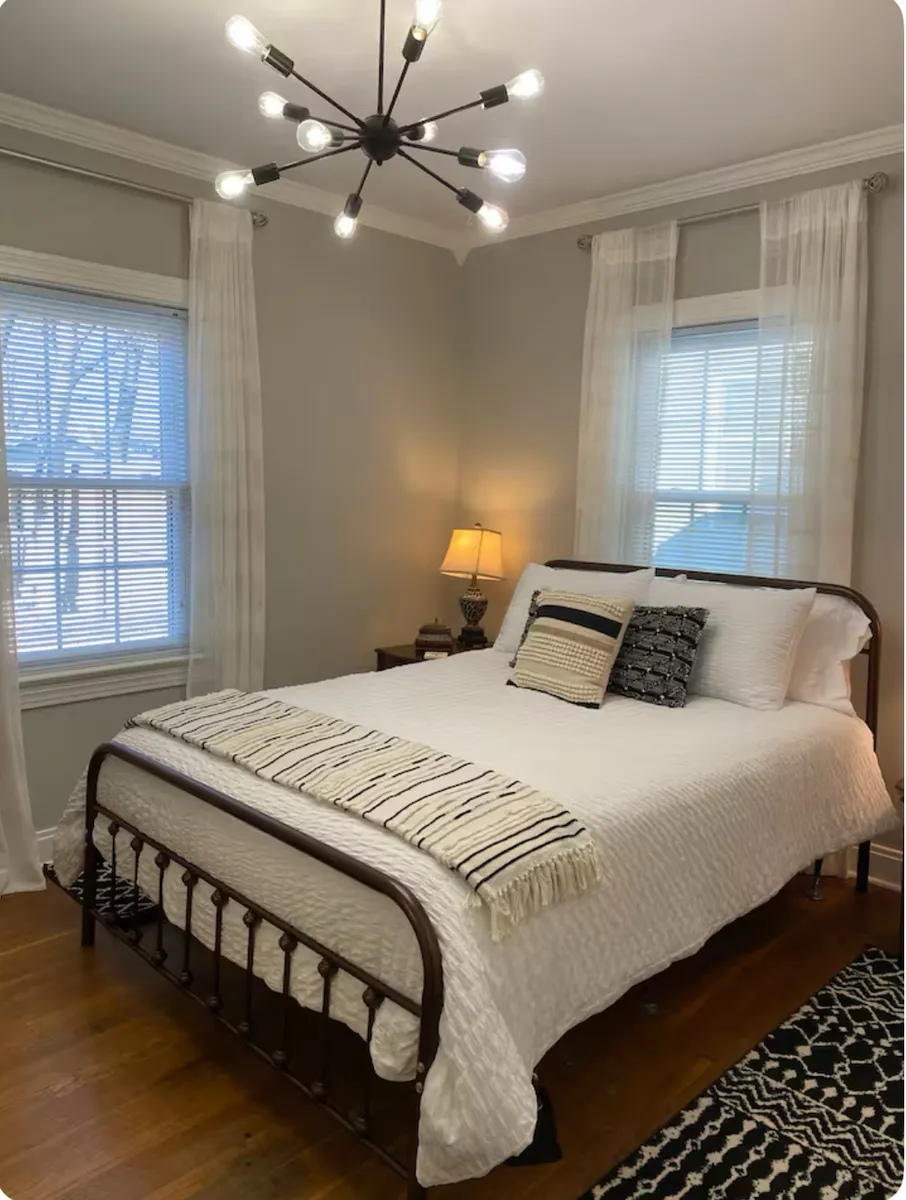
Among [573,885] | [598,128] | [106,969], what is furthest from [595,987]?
[598,128]

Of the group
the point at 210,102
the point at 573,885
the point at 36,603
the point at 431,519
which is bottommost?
the point at 573,885

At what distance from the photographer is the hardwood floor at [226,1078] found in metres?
1.78

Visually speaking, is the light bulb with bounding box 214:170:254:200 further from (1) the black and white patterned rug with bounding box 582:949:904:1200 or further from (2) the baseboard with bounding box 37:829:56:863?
(1) the black and white patterned rug with bounding box 582:949:904:1200

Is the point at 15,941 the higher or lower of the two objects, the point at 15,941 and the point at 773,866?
the lower

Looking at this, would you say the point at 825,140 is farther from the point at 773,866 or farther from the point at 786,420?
the point at 773,866

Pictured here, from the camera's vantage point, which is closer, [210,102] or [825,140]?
[210,102]

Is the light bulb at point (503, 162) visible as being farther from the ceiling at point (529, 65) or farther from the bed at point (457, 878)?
the bed at point (457, 878)

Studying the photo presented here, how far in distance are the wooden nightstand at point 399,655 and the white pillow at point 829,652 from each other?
1467 millimetres

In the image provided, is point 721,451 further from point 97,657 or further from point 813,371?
point 97,657

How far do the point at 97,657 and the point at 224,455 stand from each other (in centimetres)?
91

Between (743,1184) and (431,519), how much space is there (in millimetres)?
3178

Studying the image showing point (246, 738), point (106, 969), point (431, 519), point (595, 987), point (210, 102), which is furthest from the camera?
point (431, 519)

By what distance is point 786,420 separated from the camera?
326 centimetres

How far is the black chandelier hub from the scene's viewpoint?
2.07 meters
